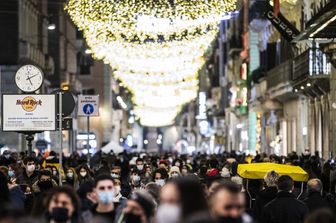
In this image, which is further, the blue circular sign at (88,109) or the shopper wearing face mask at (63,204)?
the blue circular sign at (88,109)

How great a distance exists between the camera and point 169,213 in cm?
804

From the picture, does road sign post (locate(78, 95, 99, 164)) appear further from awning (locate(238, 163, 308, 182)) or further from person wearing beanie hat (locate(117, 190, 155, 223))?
person wearing beanie hat (locate(117, 190, 155, 223))

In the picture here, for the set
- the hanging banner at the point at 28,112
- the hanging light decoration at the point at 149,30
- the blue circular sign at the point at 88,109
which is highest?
the hanging light decoration at the point at 149,30

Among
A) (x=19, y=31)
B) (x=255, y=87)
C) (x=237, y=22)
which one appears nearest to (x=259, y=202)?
(x=19, y=31)

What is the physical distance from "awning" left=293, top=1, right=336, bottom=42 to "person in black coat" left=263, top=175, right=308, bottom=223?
12.7 meters

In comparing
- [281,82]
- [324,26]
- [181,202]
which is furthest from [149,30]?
[181,202]

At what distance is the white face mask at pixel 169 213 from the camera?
313 inches

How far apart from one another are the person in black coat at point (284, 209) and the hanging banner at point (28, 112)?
22.3 ft

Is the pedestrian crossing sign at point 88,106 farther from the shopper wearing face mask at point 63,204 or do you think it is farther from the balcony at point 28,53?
the balcony at point 28,53

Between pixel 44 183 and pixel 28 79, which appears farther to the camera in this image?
pixel 28 79

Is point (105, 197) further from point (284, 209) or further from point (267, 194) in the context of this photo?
point (267, 194)

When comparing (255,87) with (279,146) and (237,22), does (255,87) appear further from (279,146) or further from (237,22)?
(237,22)

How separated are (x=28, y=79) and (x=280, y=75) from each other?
3115 centimetres

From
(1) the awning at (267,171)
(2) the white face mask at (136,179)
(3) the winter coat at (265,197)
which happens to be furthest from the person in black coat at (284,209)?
(2) the white face mask at (136,179)
